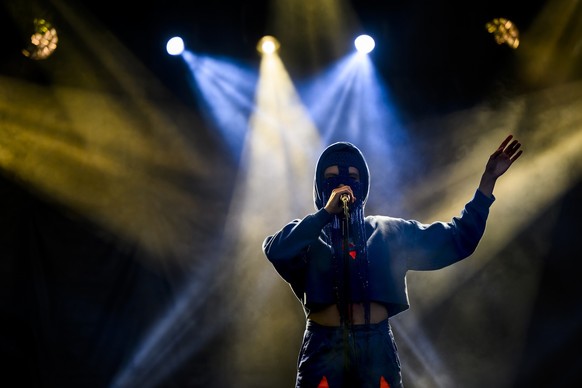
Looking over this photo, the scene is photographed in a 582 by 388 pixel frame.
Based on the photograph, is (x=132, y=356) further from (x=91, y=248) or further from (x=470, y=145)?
(x=470, y=145)

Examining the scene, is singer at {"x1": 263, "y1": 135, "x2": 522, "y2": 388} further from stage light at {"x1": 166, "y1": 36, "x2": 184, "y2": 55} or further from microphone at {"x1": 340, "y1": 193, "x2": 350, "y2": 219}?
stage light at {"x1": 166, "y1": 36, "x2": 184, "y2": 55}

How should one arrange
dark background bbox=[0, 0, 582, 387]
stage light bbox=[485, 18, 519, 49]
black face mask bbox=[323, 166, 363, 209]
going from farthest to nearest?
stage light bbox=[485, 18, 519, 49]
dark background bbox=[0, 0, 582, 387]
black face mask bbox=[323, 166, 363, 209]

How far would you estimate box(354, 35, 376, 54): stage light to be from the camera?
511cm

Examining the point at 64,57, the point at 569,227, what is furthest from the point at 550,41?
the point at 64,57

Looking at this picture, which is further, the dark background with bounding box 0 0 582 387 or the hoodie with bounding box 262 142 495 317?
the dark background with bounding box 0 0 582 387

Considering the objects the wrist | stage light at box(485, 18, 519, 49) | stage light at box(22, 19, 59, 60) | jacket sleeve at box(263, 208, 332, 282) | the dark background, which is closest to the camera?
jacket sleeve at box(263, 208, 332, 282)

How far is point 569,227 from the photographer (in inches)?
177

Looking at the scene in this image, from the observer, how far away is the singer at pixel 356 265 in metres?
2.29

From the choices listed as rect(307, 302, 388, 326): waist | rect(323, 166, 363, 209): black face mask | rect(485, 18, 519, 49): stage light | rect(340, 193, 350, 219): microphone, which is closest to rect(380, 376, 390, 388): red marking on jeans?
rect(307, 302, 388, 326): waist

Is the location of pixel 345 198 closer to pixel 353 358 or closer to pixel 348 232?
pixel 348 232

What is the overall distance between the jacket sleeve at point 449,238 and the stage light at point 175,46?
A: 330cm

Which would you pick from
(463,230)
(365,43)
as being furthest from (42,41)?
(463,230)

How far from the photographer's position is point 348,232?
2.30m

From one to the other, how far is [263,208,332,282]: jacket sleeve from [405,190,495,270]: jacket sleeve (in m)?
0.52
